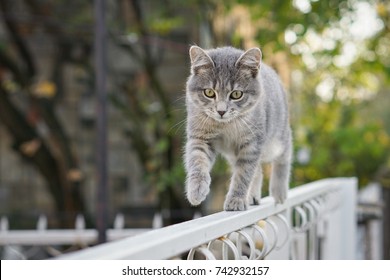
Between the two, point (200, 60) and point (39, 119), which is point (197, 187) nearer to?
point (200, 60)

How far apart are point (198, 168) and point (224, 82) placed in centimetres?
34

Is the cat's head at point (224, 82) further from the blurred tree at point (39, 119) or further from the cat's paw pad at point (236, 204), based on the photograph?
the blurred tree at point (39, 119)

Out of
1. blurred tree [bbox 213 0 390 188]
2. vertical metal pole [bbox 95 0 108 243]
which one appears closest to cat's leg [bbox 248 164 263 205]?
vertical metal pole [bbox 95 0 108 243]

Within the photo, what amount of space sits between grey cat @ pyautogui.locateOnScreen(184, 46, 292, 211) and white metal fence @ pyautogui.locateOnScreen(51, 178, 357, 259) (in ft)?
0.56

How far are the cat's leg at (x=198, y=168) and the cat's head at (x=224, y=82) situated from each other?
156 mm

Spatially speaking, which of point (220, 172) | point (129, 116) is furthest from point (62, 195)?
point (220, 172)

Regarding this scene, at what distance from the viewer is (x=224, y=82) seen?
2514 mm

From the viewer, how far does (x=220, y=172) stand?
7301mm

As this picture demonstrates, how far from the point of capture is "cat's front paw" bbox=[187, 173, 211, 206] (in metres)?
2.42

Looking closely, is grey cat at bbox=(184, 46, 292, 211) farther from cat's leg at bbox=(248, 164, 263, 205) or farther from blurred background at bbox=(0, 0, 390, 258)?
blurred background at bbox=(0, 0, 390, 258)

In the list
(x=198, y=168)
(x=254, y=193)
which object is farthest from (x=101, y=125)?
(x=198, y=168)

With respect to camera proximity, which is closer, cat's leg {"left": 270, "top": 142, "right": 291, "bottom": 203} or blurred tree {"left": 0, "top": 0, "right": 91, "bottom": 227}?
cat's leg {"left": 270, "top": 142, "right": 291, "bottom": 203}

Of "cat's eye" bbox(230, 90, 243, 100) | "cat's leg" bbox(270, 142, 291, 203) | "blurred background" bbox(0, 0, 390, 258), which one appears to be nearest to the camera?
"cat's eye" bbox(230, 90, 243, 100)

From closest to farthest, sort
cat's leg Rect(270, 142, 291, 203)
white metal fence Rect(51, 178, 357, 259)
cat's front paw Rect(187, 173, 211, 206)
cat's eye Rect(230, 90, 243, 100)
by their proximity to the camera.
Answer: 1. white metal fence Rect(51, 178, 357, 259)
2. cat's front paw Rect(187, 173, 211, 206)
3. cat's eye Rect(230, 90, 243, 100)
4. cat's leg Rect(270, 142, 291, 203)
